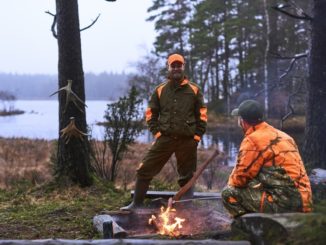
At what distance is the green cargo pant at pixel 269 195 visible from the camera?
464 centimetres

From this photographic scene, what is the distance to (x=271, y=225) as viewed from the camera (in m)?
3.89

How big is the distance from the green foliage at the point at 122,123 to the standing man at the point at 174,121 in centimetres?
319

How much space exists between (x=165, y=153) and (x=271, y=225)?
127 inches

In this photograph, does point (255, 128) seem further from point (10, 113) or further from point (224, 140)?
point (10, 113)

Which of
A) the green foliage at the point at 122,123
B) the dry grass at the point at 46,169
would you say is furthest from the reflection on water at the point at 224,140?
the green foliage at the point at 122,123

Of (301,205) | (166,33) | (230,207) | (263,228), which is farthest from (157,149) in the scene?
(166,33)

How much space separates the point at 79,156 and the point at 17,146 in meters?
11.5

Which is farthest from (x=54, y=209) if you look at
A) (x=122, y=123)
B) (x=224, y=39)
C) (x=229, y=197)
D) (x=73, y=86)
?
(x=224, y=39)

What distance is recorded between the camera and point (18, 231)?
247 inches

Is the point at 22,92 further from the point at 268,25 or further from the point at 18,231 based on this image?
the point at 18,231

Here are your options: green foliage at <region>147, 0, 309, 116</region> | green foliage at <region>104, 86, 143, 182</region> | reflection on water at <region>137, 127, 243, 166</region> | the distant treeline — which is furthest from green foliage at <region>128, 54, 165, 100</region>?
the distant treeline

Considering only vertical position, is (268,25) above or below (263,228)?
above

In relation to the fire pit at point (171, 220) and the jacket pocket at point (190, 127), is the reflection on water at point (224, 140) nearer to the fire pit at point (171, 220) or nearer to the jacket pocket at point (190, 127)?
the jacket pocket at point (190, 127)

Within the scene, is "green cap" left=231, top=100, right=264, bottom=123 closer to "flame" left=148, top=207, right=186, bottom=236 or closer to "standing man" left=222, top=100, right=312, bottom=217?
"standing man" left=222, top=100, right=312, bottom=217
